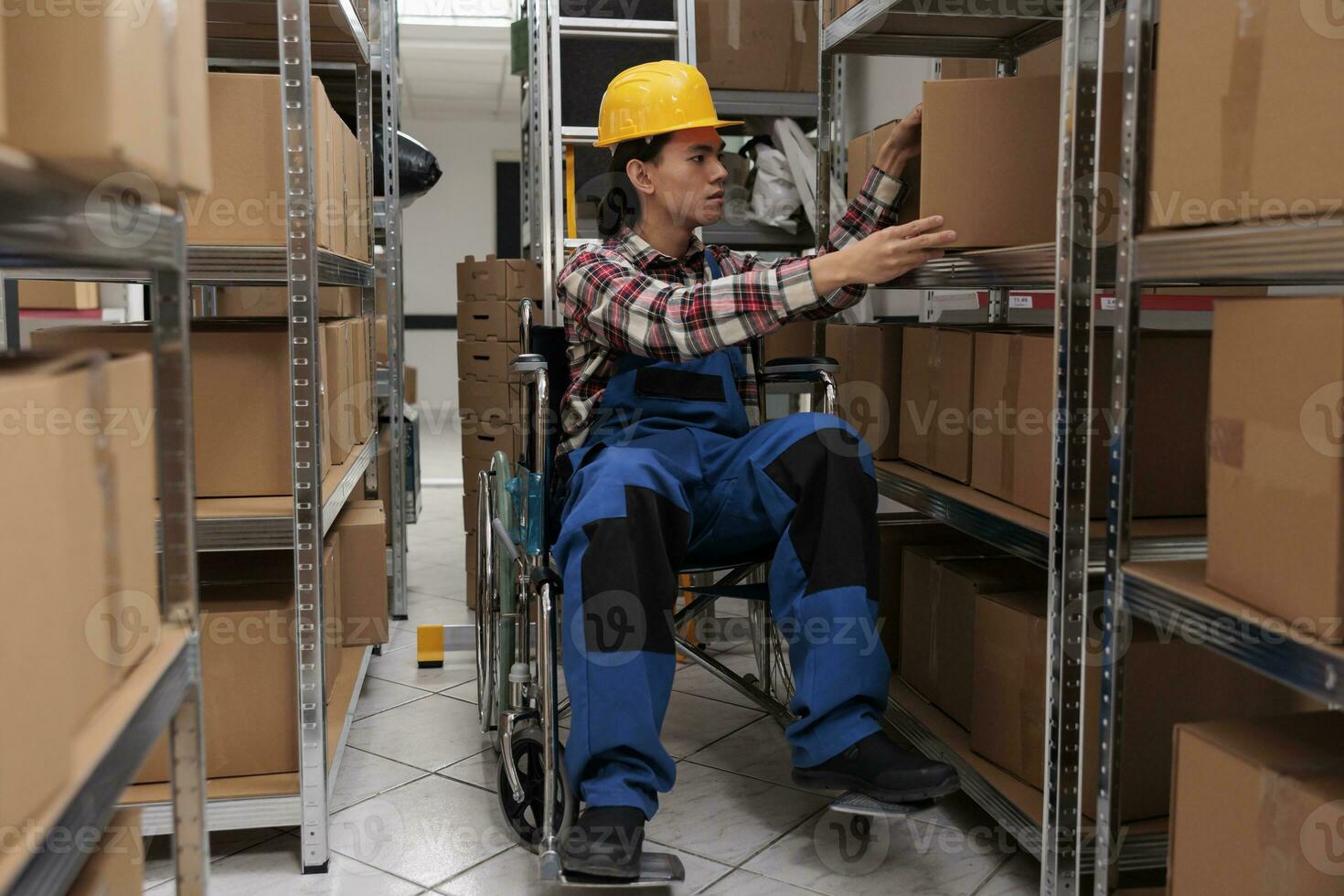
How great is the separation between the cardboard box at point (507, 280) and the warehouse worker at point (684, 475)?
3.70 feet

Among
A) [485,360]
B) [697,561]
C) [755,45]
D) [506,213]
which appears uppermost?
[506,213]

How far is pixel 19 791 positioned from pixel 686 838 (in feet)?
4.54

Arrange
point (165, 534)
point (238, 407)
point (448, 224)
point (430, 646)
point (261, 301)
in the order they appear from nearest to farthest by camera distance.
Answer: point (165, 534) → point (238, 407) → point (430, 646) → point (261, 301) → point (448, 224)

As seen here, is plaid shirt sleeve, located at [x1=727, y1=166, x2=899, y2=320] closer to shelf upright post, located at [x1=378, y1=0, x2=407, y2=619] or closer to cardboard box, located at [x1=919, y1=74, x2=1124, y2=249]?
cardboard box, located at [x1=919, y1=74, x2=1124, y2=249]

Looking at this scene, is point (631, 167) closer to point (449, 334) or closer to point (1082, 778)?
point (1082, 778)

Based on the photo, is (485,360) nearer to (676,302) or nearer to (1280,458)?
(676,302)

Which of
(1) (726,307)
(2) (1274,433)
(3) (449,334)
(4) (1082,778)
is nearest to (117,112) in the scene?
(2) (1274,433)

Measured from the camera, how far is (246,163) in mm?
1806

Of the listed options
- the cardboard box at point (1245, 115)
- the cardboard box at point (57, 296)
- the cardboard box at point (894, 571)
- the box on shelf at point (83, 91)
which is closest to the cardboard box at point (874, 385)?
the cardboard box at point (894, 571)

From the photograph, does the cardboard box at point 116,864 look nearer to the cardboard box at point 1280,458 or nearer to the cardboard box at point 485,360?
the cardboard box at point 1280,458

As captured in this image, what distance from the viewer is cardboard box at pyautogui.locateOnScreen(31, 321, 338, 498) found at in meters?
1.90

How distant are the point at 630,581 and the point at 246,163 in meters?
0.91

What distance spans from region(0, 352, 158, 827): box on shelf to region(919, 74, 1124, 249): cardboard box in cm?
132

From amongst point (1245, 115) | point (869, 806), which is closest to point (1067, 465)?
point (1245, 115)
